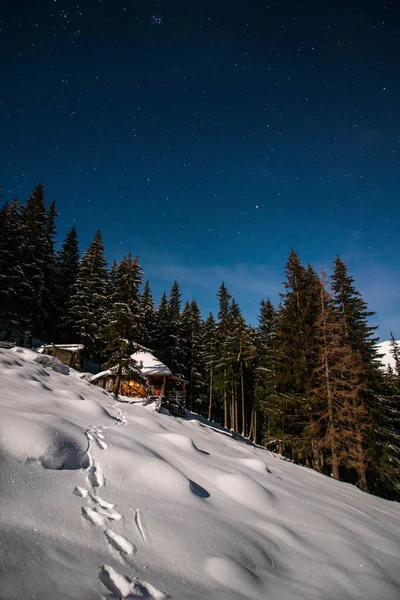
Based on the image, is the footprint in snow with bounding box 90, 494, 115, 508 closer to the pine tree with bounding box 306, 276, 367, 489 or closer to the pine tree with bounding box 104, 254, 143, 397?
the pine tree with bounding box 306, 276, 367, 489

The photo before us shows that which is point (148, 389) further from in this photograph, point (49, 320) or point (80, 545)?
point (80, 545)

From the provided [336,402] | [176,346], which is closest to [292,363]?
[336,402]

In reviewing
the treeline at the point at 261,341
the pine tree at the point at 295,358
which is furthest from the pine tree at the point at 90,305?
the pine tree at the point at 295,358

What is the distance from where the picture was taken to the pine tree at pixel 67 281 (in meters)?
32.4

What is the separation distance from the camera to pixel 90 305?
30875mm

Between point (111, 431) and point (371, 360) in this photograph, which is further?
point (371, 360)

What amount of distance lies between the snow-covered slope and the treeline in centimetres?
1109

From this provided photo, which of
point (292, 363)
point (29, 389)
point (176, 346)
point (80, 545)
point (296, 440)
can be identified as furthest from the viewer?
point (176, 346)

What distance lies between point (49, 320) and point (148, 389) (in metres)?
15.1

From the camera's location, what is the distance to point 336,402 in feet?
50.4

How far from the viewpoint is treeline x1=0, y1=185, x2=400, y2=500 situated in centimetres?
1591

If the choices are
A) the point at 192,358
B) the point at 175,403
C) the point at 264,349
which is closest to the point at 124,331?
the point at 175,403

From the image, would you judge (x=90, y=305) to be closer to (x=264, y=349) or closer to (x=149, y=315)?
(x=149, y=315)

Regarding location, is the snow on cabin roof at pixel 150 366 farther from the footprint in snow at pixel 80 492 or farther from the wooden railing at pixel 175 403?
the footprint in snow at pixel 80 492
